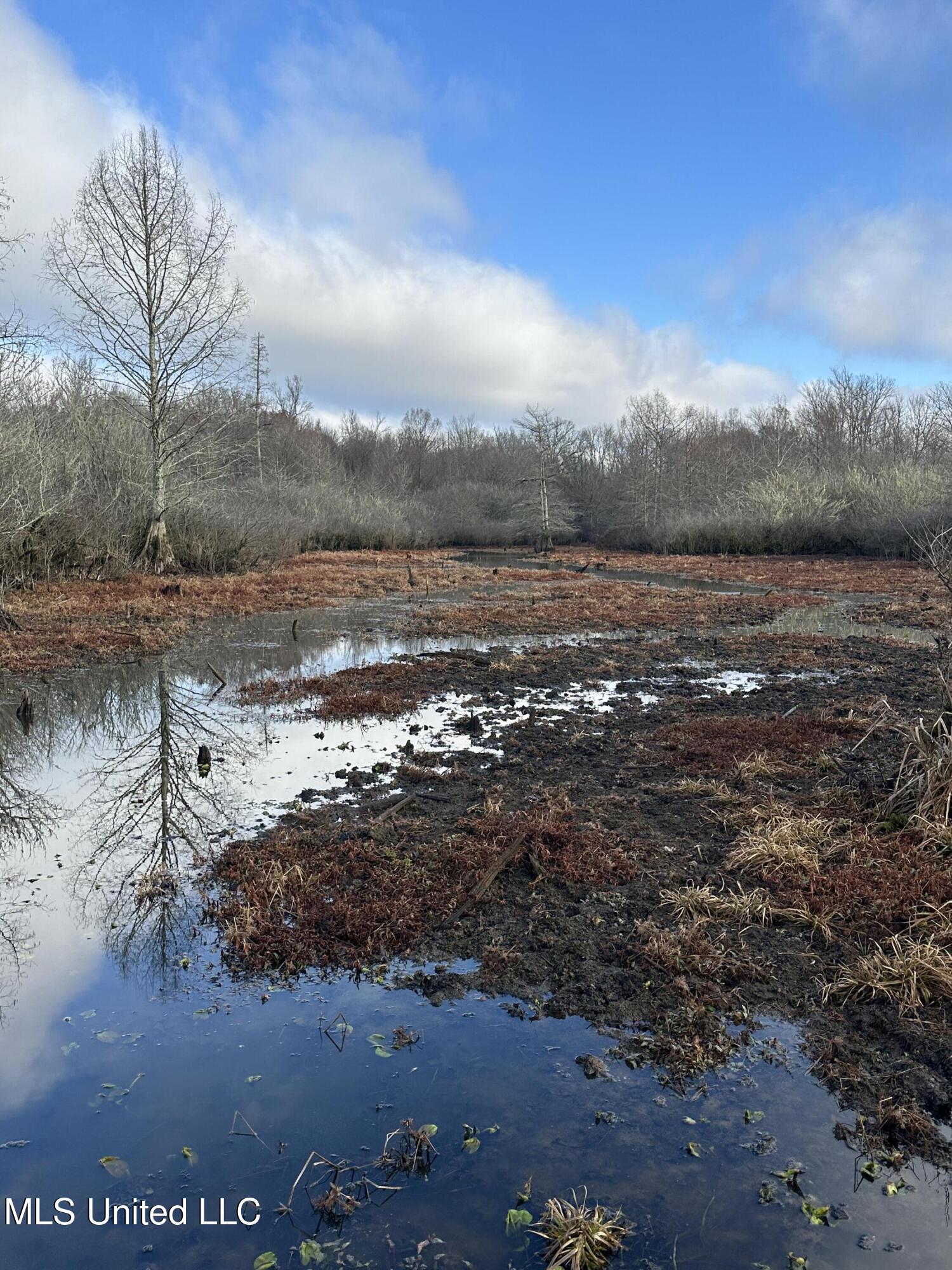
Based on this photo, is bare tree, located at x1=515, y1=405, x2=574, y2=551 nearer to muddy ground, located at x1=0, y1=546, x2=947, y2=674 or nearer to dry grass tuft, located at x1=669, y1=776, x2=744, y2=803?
muddy ground, located at x1=0, y1=546, x2=947, y2=674

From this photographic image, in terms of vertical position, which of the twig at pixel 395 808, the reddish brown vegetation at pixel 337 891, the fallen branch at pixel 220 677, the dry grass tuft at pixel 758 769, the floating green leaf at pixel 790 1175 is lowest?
the floating green leaf at pixel 790 1175

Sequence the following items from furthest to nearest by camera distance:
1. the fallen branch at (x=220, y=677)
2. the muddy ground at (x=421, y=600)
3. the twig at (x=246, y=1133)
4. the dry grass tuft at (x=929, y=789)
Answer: the muddy ground at (x=421, y=600), the fallen branch at (x=220, y=677), the dry grass tuft at (x=929, y=789), the twig at (x=246, y=1133)

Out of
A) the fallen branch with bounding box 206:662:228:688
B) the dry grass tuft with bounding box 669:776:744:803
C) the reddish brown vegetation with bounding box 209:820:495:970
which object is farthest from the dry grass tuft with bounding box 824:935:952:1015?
the fallen branch with bounding box 206:662:228:688

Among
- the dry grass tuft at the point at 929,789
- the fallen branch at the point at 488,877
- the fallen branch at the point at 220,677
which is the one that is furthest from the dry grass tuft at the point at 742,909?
the fallen branch at the point at 220,677

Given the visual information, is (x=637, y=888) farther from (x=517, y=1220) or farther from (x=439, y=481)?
(x=439, y=481)

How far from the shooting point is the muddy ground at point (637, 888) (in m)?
3.91

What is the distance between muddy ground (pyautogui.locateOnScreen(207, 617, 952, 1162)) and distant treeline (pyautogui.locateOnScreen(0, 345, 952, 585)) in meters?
3.75

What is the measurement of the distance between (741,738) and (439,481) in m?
71.0

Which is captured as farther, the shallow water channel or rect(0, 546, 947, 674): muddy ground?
rect(0, 546, 947, 674): muddy ground

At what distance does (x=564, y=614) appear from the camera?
20.1m

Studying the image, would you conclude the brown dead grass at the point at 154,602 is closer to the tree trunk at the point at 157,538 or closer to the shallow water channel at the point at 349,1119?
the tree trunk at the point at 157,538

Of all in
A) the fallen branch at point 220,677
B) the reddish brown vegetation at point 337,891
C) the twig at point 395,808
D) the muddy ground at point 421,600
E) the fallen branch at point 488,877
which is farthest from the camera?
the muddy ground at point 421,600

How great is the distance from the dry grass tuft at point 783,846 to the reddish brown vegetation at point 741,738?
154 cm

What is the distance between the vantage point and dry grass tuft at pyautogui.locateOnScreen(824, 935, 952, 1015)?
13.5 feet
